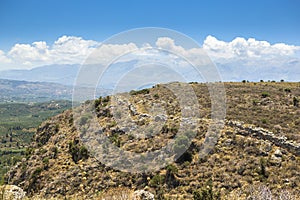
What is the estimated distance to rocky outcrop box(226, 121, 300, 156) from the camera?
933 inches

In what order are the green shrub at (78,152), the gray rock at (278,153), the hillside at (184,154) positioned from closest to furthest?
the hillside at (184,154) → the gray rock at (278,153) → the green shrub at (78,152)

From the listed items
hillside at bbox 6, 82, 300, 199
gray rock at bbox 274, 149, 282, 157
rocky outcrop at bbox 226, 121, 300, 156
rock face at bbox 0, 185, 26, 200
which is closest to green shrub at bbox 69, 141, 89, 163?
hillside at bbox 6, 82, 300, 199

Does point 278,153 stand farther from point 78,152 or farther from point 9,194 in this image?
point 78,152

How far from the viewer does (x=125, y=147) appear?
1158 inches

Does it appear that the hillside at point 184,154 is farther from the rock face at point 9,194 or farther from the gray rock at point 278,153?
the rock face at point 9,194

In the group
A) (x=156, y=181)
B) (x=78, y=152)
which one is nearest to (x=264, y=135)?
(x=156, y=181)

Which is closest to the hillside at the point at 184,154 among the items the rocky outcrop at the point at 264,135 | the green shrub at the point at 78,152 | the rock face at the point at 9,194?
the rocky outcrop at the point at 264,135

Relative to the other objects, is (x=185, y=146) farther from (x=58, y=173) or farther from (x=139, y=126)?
(x=58, y=173)

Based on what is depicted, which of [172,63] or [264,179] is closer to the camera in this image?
[264,179]

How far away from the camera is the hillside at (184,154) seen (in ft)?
70.5

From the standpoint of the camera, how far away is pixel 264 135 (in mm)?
25844

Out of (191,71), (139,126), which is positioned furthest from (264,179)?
(139,126)

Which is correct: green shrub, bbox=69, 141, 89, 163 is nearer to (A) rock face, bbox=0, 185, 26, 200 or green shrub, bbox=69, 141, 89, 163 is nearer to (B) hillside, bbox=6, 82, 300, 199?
(B) hillside, bbox=6, 82, 300, 199

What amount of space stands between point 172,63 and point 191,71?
1.86 metres
